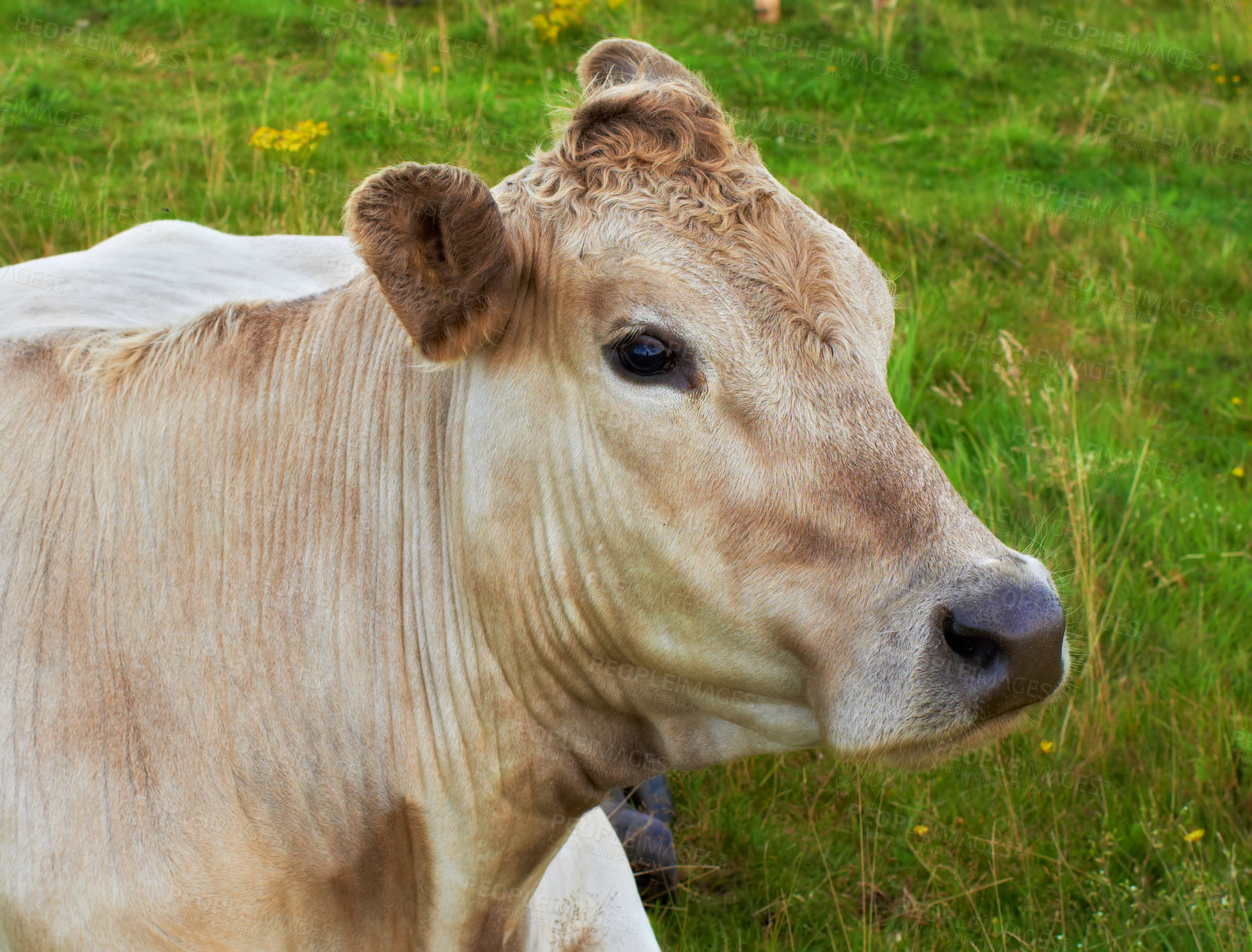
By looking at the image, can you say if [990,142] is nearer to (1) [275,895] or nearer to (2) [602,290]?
(2) [602,290]

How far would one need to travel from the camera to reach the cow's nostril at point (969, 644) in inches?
82.4

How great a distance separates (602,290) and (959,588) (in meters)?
0.85

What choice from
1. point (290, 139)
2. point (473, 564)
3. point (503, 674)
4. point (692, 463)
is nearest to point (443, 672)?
point (503, 674)

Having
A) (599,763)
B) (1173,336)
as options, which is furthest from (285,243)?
(1173,336)

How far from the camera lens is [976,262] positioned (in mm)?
6797

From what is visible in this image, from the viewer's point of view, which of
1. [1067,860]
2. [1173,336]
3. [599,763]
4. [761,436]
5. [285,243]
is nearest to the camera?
[761,436]

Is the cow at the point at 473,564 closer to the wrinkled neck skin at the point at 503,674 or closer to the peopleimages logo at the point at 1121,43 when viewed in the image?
the wrinkled neck skin at the point at 503,674

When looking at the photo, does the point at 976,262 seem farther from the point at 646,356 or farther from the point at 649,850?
the point at 646,356

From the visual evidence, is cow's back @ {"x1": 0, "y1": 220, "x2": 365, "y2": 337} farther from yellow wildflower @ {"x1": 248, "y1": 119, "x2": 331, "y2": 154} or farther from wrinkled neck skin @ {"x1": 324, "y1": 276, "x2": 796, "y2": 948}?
yellow wildflower @ {"x1": 248, "y1": 119, "x2": 331, "y2": 154}

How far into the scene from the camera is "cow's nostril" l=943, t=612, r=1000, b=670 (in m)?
2.09

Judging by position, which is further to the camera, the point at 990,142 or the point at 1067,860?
the point at 990,142

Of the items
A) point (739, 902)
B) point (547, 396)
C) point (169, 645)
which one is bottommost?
point (739, 902)

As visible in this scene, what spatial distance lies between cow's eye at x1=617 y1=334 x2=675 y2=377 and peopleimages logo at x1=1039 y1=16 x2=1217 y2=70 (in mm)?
8164

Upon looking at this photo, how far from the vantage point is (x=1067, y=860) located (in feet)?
13.0
